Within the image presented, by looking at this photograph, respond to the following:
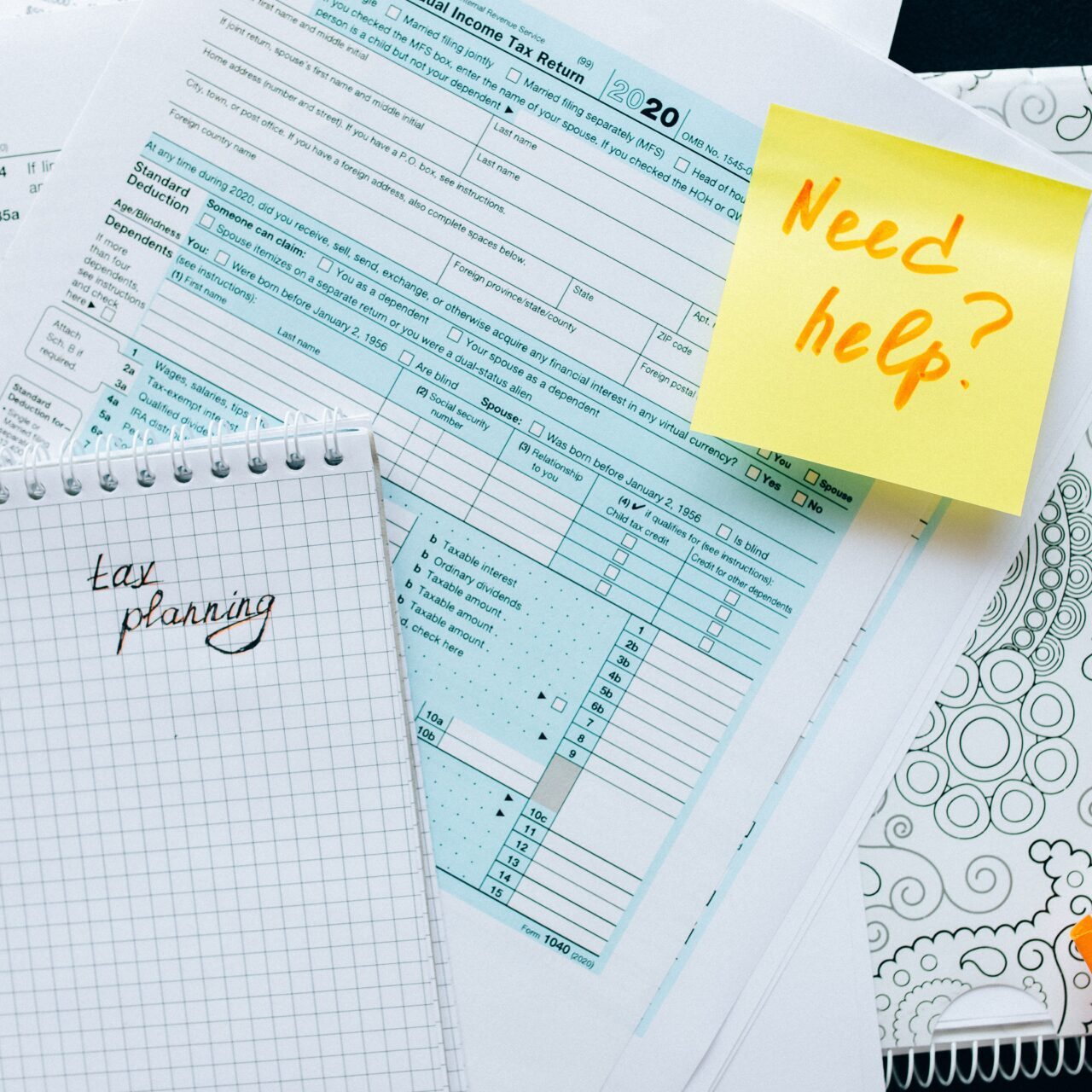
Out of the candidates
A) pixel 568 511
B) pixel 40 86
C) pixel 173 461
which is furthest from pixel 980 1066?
pixel 40 86

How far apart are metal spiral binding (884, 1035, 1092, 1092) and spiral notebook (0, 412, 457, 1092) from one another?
25 centimetres

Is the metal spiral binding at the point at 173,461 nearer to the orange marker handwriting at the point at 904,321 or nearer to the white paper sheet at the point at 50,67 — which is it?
the white paper sheet at the point at 50,67

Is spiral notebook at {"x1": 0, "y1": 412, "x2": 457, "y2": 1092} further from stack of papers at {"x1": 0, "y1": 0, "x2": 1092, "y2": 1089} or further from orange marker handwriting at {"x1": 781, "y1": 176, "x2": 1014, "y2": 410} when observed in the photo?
orange marker handwriting at {"x1": 781, "y1": 176, "x2": 1014, "y2": 410}

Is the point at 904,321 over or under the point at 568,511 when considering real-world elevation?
over

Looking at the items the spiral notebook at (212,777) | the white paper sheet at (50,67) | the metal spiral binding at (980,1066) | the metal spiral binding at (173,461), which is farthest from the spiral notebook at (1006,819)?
the white paper sheet at (50,67)

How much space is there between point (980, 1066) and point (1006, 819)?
15 cm

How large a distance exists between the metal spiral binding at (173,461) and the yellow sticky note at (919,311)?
0.24 metres

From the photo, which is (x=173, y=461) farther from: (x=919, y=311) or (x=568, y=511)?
(x=919, y=311)

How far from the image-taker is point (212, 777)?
0.51 meters

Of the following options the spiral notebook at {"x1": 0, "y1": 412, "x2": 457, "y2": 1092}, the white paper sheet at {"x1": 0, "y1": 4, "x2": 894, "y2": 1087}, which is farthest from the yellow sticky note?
the white paper sheet at {"x1": 0, "y1": 4, "x2": 894, "y2": 1087}

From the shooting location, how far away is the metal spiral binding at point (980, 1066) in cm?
54

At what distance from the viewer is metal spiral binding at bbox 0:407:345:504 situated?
1.67 feet

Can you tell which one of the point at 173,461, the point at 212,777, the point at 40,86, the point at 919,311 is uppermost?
the point at 919,311

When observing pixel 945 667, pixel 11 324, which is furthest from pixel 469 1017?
pixel 11 324
